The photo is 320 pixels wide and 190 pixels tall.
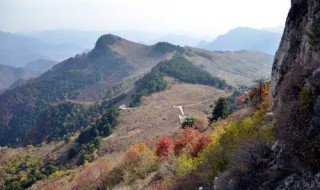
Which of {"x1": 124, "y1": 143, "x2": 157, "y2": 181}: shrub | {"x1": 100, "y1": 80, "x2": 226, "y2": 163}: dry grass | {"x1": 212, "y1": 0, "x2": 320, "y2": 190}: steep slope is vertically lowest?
{"x1": 100, "y1": 80, "x2": 226, "y2": 163}: dry grass

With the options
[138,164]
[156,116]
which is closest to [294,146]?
[138,164]

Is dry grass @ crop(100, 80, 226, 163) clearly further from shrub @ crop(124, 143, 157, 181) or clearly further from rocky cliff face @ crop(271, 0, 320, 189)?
rocky cliff face @ crop(271, 0, 320, 189)

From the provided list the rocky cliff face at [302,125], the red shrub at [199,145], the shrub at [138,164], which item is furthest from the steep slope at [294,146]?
the shrub at [138,164]

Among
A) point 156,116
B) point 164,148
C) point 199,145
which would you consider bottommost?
point 156,116

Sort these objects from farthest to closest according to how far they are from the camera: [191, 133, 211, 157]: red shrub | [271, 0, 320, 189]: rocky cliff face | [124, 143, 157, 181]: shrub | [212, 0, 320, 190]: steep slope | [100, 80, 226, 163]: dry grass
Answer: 1. [100, 80, 226, 163]: dry grass
2. [124, 143, 157, 181]: shrub
3. [191, 133, 211, 157]: red shrub
4. [212, 0, 320, 190]: steep slope
5. [271, 0, 320, 189]: rocky cliff face

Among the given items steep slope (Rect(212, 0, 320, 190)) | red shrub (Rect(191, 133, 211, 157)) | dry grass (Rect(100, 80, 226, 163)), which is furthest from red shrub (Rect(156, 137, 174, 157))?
steep slope (Rect(212, 0, 320, 190))

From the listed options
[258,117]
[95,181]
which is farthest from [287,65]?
[95,181]

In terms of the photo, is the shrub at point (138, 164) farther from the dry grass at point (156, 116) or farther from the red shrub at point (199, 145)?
the dry grass at point (156, 116)

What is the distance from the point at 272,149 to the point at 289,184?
3.11 m

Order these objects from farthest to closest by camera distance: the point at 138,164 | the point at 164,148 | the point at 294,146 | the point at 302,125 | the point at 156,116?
the point at 156,116, the point at 164,148, the point at 138,164, the point at 302,125, the point at 294,146

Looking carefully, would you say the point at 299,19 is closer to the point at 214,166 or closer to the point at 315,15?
the point at 315,15

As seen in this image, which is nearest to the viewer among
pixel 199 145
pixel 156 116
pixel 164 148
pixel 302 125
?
pixel 302 125

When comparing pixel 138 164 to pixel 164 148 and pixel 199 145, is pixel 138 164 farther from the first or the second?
pixel 199 145

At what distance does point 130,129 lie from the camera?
126 meters
